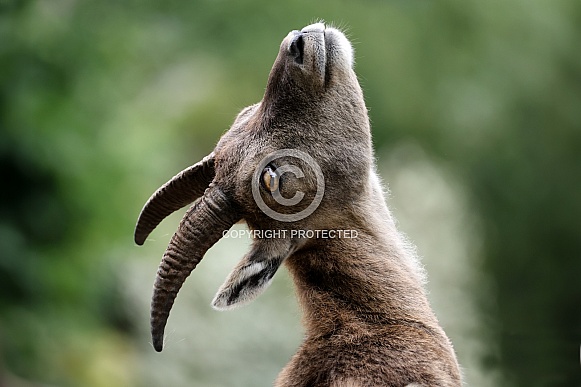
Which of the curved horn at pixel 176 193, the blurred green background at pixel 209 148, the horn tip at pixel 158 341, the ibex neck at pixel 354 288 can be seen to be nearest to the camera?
the horn tip at pixel 158 341

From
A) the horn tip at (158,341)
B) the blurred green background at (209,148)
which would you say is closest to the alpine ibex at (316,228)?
the horn tip at (158,341)

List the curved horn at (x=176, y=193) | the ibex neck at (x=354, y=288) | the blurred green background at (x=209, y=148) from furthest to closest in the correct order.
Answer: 1. the blurred green background at (x=209, y=148)
2. the curved horn at (x=176, y=193)
3. the ibex neck at (x=354, y=288)

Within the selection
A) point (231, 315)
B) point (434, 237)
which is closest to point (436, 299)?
point (434, 237)

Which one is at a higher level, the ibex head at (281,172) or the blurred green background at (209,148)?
the blurred green background at (209,148)

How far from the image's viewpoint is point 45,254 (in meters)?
11.8

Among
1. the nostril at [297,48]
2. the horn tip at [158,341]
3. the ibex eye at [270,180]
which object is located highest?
the nostril at [297,48]

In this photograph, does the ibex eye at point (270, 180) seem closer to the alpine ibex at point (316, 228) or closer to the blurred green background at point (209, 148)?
the alpine ibex at point (316, 228)

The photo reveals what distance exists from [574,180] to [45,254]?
25.3 ft

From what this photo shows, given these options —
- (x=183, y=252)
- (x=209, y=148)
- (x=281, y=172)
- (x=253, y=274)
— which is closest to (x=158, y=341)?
(x=183, y=252)

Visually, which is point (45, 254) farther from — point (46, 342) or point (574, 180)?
point (574, 180)

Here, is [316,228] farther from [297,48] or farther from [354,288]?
[297,48]

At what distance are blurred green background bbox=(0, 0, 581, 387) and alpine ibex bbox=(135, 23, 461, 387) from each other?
4332 millimetres

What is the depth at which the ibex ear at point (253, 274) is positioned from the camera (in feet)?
13.8

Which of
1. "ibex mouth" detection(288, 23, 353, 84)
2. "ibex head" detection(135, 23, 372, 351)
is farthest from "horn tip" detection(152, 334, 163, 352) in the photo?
"ibex mouth" detection(288, 23, 353, 84)
